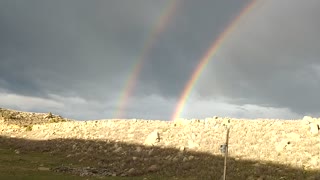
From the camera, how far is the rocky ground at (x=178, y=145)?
135 ft

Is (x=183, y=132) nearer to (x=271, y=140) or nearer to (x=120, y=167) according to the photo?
(x=271, y=140)

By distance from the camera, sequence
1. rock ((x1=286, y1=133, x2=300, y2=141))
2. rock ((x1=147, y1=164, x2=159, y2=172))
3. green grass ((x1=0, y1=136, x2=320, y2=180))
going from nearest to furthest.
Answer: green grass ((x1=0, y1=136, x2=320, y2=180)) < rock ((x1=147, y1=164, x2=159, y2=172)) < rock ((x1=286, y1=133, x2=300, y2=141))

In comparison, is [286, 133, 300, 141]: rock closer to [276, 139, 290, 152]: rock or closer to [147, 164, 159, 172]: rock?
[276, 139, 290, 152]: rock

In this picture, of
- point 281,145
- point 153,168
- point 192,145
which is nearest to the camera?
point 153,168

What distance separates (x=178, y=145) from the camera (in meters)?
50.9

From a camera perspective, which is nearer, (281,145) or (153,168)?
(153,168)

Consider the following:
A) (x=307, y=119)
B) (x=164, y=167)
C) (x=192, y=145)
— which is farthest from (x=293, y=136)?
(x=164, y=167)

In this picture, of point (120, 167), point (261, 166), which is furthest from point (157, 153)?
point (261, 166)

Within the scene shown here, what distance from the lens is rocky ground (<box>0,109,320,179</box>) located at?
41156 mm

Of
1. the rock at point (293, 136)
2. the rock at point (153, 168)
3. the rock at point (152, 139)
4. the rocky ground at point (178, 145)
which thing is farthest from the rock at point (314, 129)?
the rock at point (153, 168)

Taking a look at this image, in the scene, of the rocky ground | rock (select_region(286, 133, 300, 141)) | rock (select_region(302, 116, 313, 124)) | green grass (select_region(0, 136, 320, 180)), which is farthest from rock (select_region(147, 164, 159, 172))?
rock (select_region(302, 116, 313, 124))

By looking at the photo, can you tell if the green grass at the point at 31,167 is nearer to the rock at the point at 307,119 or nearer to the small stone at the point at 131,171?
the small stone at the point at 131,171

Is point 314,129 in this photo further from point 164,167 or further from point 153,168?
point 153,168

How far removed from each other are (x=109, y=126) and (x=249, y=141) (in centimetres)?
2838
